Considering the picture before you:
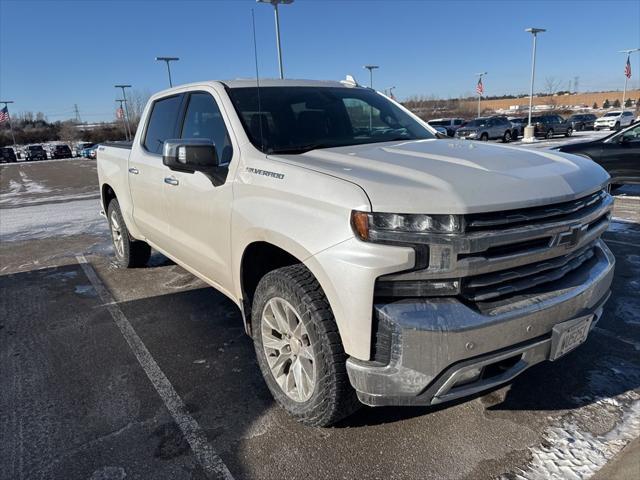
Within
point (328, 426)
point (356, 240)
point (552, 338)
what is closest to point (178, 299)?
point (328, 426)

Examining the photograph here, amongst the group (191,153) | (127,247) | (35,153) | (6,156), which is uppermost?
(191,153)

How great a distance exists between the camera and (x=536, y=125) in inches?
1282

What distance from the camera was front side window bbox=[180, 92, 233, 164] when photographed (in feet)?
11.1

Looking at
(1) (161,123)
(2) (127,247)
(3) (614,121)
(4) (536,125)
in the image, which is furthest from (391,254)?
(3) (614,121)

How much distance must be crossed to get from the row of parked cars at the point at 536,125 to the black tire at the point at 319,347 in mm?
23844

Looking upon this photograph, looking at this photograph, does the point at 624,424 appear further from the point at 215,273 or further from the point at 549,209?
the point at 215,273

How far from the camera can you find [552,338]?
2398mm

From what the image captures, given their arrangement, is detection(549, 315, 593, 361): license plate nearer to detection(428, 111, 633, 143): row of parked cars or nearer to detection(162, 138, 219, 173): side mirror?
detection(162, 138, 219, 173): side mirror

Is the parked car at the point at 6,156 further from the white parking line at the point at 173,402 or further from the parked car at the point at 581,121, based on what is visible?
the white parking line at the point at 173,402

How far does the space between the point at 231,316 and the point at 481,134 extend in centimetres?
2792

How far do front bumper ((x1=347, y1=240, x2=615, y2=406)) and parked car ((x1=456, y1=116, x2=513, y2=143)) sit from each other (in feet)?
92.3

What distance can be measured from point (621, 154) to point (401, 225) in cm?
875

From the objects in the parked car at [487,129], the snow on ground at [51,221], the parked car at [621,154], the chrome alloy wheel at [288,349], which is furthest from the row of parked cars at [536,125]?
the chrome alloy wheel at [288,349]

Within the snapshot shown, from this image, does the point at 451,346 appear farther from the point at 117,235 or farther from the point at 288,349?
the point at 117,235
